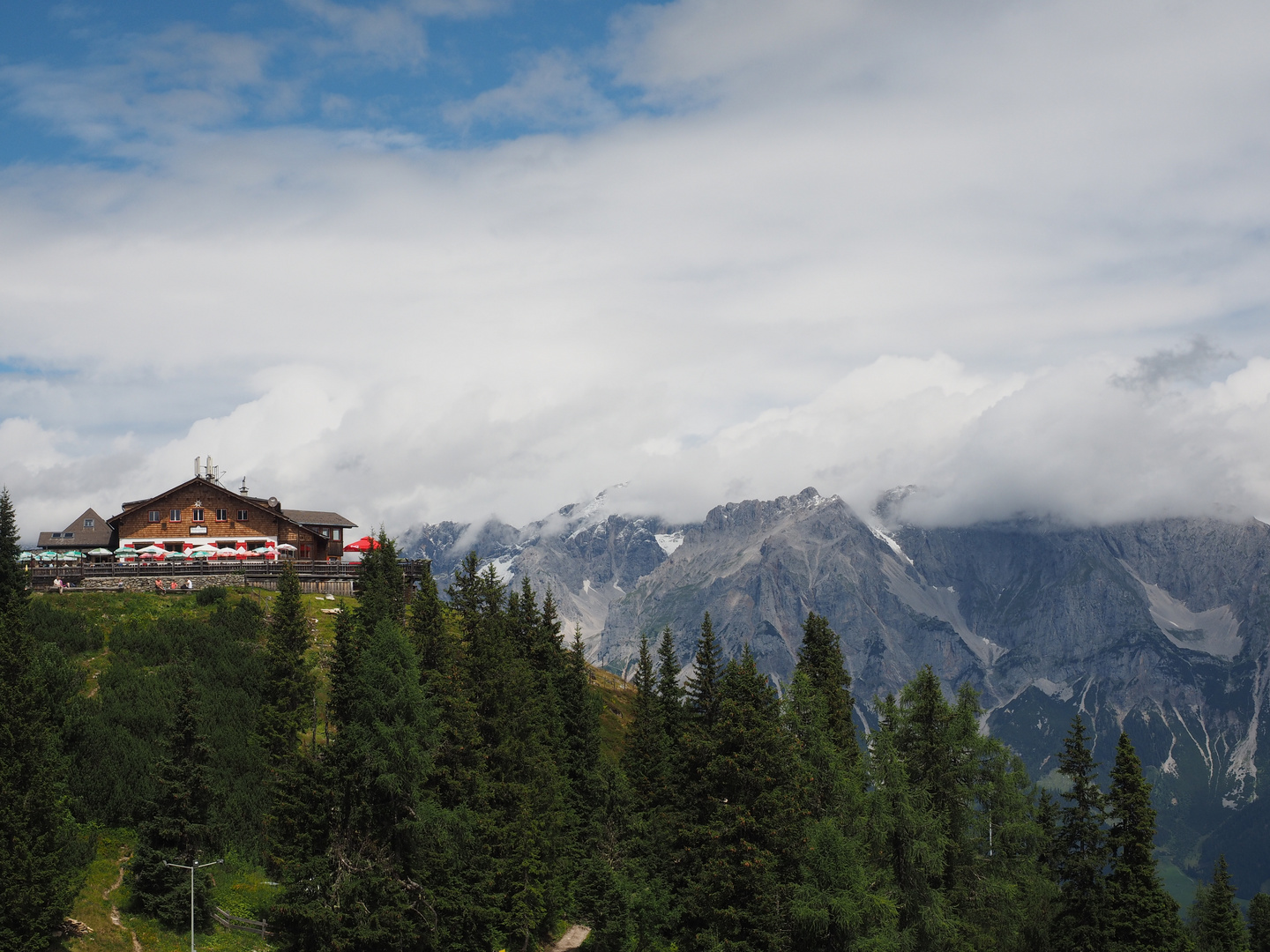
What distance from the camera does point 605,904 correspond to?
73062 millimetres

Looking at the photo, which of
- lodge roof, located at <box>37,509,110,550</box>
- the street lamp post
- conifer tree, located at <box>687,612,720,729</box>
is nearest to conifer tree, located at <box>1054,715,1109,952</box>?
conifer tree, located at <box>687,612,720,729</box>

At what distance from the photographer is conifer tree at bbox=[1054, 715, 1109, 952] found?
67.9 m

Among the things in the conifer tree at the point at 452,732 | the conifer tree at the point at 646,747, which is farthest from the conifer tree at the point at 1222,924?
the conifer tree at the point at 452,732

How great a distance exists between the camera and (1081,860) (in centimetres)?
6856

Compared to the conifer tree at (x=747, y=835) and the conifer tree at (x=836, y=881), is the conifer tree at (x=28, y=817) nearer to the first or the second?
the conifer tree at (x=747, y=835)

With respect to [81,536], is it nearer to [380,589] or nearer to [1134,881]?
[380,589]

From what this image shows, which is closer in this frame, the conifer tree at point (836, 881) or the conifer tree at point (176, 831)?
the conifer tree at point (836, 881)

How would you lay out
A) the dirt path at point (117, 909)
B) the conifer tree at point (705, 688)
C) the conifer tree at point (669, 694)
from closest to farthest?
the dirt path at point (117, 909)
the conifer tree at point (705, 688)
the conifer tree at point (669, 694)

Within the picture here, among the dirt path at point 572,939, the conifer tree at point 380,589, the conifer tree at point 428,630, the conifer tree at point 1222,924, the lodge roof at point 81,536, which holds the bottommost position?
the conifer tree at point 1222,924

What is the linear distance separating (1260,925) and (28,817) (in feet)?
377

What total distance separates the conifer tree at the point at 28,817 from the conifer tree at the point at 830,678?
4640 cm

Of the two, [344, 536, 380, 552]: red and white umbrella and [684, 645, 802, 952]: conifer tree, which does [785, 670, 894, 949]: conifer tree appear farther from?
[344, 536, 380, 552]: red and white umbrella

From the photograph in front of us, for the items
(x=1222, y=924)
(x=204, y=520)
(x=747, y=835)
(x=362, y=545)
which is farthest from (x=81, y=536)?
(x=1222, y=924)

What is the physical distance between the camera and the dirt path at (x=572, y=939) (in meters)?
80.1
